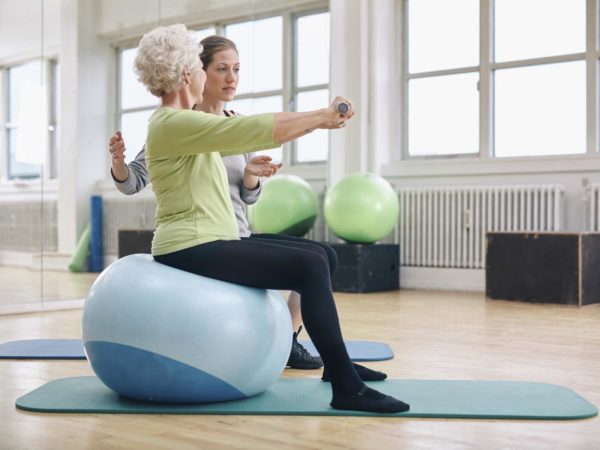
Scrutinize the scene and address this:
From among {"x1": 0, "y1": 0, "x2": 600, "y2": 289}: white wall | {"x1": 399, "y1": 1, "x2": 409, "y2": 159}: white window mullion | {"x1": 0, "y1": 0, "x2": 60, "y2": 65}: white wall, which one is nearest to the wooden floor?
{"x1": 0, "y1": 0, "x2": 600, "y2": 289}: white wall

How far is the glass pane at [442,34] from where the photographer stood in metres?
6.11

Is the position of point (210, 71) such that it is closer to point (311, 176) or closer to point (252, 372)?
point (252, 372)

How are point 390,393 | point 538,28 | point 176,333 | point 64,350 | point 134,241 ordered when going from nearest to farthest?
point 176,333
point 390,393
point 64,350
point 134,241
point 538,28

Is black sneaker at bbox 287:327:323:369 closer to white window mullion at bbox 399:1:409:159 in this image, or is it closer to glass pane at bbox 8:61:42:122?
glass pane at bbox 8:61:42:122

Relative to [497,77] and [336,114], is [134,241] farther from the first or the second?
[336,114]

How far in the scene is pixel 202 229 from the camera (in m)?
2.10

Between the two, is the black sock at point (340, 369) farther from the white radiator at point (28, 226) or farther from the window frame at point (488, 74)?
the window frame at point (488, 74)

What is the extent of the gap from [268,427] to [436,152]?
465cm

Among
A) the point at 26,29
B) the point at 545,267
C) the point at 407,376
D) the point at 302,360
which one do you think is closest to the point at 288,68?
the point at 26,29

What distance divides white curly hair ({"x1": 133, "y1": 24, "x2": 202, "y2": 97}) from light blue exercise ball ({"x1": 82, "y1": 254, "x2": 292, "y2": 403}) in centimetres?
49

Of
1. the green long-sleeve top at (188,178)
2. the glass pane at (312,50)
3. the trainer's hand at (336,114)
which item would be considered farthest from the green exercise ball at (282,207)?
the trainer's hand at (336,114)

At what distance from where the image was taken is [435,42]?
632 centimetres

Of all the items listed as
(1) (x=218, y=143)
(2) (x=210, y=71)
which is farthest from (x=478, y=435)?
(2) (x=210, y=71)

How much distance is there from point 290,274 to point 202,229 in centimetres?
26
